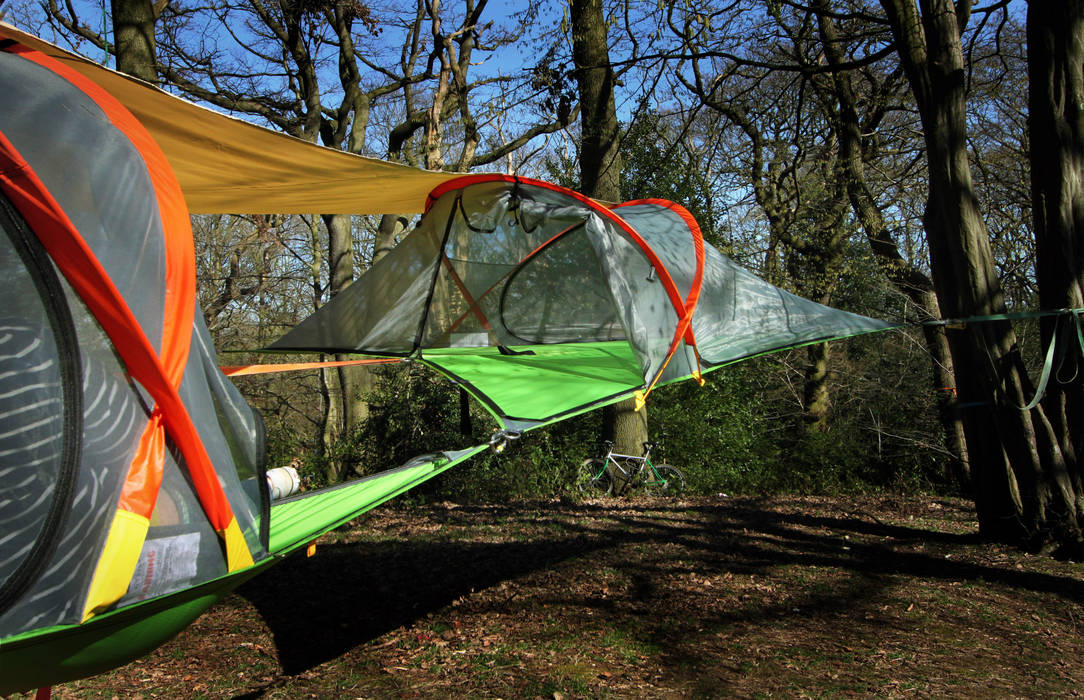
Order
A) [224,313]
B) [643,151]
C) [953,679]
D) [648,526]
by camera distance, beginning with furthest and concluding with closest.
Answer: [224,313] → [643,151] → [648,526] → [953,679]

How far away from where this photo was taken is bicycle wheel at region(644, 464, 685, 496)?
7113 mm

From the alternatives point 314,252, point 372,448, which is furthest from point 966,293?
point 314,252

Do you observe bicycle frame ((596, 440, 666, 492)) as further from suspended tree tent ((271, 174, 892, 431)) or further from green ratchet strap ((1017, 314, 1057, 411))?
green ratchet strap ((1017, 314, 1057, 411))

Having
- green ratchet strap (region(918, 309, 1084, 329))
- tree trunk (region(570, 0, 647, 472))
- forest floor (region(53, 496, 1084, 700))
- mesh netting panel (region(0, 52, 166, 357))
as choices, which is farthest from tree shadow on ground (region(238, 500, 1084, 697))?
tree trunk (region(570, 0, 647, 472))

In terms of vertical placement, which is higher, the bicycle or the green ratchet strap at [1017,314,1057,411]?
the green ratchet strap at [1017,314,1057,411]

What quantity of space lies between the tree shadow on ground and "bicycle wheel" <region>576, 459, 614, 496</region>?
914 millimetres

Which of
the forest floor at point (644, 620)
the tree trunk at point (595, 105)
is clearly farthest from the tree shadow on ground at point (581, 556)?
the tree trunk at point (595, 105)

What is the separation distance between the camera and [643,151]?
28.8 ft

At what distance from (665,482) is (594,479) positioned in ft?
2.45

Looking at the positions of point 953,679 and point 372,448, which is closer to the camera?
point 953,679

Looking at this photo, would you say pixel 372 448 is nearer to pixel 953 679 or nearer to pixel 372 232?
pixel 372 232

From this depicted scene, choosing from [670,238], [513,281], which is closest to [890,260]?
[670,238]

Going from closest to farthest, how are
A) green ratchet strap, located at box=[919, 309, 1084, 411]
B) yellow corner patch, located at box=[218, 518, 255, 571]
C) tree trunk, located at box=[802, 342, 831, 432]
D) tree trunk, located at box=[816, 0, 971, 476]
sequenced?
yellow corner patch, located at box=[218, 518, 255, 571]
green ratchet strap, located at box=[919, 309, 1084, 411]
tree trunk, located at box=[816, 0, 971, 476]
tree trunk, located at box=[802, 342, 831, 432]

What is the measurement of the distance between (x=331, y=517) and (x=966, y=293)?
3.71 metres
